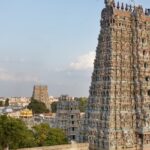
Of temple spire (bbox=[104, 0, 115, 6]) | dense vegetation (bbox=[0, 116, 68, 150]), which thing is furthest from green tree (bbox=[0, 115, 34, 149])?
temple spire (bbox=[104, 0, 115, 6])

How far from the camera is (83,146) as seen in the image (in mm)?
51000

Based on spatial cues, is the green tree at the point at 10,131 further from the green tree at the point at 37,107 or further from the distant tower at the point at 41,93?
the distant tower at the point at 41,93

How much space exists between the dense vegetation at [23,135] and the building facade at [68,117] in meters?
7.83

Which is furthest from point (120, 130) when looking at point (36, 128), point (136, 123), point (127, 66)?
point (36, 128)

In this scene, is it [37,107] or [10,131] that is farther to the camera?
[37,107]

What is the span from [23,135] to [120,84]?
14.4m

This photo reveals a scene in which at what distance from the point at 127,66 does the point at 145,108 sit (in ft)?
20.4

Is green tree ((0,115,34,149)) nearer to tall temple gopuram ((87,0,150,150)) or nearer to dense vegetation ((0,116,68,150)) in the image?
dense vegetation ((0,116,68,150))

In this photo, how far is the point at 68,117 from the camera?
6594 cm

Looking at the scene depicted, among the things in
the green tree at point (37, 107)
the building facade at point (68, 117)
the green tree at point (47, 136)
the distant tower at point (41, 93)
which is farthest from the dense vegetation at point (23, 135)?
the distant tower at point (41, 93)

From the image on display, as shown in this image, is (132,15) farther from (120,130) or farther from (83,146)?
(83,146)

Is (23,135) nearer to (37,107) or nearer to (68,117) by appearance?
(68,117)

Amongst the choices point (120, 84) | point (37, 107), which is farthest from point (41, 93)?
point (120, 84)

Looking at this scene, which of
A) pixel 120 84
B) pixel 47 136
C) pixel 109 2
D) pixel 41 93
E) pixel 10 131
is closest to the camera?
pixel 10 131
